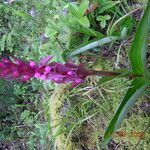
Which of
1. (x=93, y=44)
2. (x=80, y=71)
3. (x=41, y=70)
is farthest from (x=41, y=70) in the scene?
(x=93, y=44)

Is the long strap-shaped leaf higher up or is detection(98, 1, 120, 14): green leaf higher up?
detection(98, 1, 120, 14): green leaf

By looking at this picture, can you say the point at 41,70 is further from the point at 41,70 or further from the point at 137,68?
the point at 137,68
